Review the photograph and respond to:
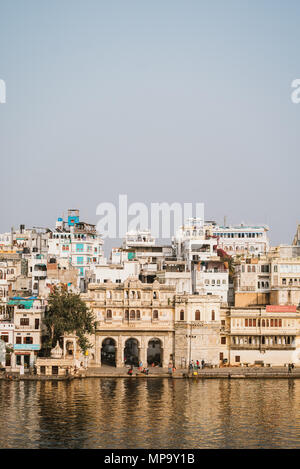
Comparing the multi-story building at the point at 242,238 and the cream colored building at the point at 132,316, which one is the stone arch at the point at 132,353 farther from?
the multi-story building at the point at 242,238

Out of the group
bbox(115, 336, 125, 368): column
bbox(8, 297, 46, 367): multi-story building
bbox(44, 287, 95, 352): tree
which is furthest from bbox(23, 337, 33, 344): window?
bbox(115, 336, 125, 368): column

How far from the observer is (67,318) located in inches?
2869

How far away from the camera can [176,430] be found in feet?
162

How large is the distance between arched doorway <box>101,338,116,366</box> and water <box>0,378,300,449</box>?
362 inches

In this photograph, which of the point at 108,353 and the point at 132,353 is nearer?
the point at 108,353

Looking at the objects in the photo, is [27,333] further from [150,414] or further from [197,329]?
[150,414]

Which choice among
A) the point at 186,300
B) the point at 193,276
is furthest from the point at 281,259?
the point at 186,300

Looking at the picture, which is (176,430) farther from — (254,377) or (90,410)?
(254,377)

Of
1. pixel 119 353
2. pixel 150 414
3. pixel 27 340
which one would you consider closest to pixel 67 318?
pixel 27 340

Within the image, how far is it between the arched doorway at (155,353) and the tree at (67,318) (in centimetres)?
794

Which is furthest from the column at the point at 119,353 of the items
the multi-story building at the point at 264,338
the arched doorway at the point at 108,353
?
the multi-story building at the point at 264,338

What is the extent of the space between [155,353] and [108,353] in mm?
4795

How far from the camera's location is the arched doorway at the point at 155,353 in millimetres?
79506

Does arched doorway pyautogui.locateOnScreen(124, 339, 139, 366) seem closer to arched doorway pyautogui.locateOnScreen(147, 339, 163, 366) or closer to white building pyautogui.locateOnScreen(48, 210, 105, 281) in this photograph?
arched doorway pyautogui.locateOnScreen(147, 339, 163, 366)
